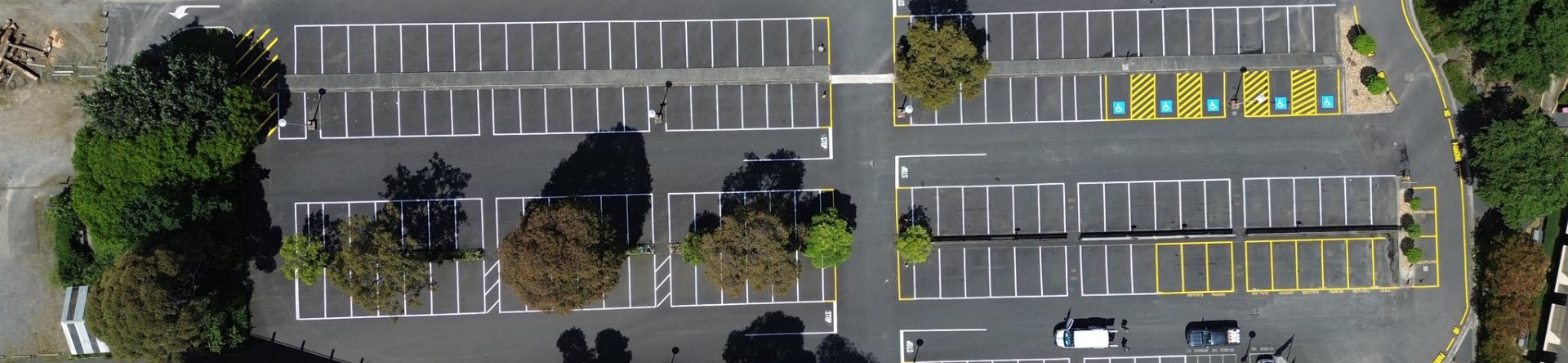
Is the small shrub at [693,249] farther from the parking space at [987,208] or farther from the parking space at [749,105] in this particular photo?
the parking space at [987,208]

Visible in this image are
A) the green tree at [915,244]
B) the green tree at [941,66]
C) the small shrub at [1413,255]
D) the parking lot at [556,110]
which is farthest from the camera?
the small shrub at [1413,255]

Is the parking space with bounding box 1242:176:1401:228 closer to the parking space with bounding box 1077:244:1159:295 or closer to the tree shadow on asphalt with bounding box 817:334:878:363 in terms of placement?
the parking space with bounding box 1077:244:1159:295

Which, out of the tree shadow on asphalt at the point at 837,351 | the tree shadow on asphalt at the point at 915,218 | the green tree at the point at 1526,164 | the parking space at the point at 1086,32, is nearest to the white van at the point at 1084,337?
the tree shadow on asphalt at the point at 915,218

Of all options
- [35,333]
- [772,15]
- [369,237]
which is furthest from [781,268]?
[35,333]

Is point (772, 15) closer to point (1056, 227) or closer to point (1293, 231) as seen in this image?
point (1056, 227)

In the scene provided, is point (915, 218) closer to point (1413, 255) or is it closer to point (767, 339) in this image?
point (767, 339)
